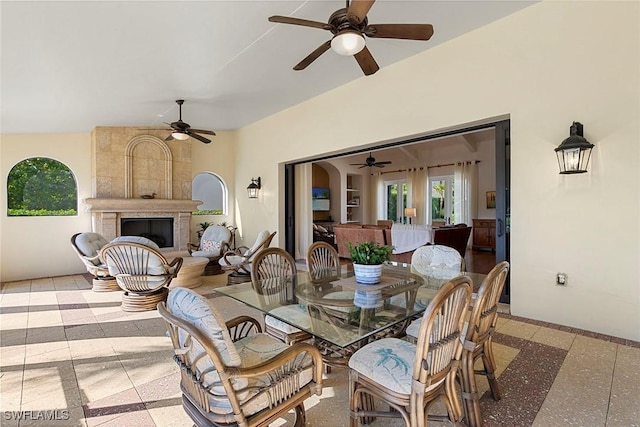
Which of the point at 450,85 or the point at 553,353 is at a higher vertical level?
the point at 450,85

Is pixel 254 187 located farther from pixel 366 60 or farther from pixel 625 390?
pixel 625 390

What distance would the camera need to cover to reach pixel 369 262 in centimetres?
252

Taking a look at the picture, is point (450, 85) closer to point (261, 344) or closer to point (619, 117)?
point (619, 117)

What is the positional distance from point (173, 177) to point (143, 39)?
15.1 ft

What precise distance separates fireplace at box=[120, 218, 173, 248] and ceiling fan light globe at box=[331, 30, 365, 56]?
20.6ft

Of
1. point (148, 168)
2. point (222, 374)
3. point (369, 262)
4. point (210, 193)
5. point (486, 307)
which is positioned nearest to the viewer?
point (222, 374)

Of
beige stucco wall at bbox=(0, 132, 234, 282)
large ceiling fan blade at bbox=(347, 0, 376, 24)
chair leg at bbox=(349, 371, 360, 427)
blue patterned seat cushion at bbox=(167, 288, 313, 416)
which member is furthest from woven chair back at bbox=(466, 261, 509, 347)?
beige stucco wall at bbox=(0, 132, 234, 282)

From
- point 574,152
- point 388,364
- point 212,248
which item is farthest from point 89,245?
point 574,152

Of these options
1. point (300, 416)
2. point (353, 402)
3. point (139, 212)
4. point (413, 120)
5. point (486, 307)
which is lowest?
point (300, 416)

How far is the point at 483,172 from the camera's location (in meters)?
9.59

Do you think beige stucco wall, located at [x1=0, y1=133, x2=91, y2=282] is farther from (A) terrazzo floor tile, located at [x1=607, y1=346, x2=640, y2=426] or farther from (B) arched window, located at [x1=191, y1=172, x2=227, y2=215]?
(A) terrazzo floor tile, located at [x1=607, y1=346, x2=640, y2=426]

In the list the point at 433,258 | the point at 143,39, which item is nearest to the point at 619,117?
the point at 433,258

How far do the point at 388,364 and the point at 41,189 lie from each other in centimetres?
755

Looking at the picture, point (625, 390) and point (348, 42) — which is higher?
point (348, 42)
